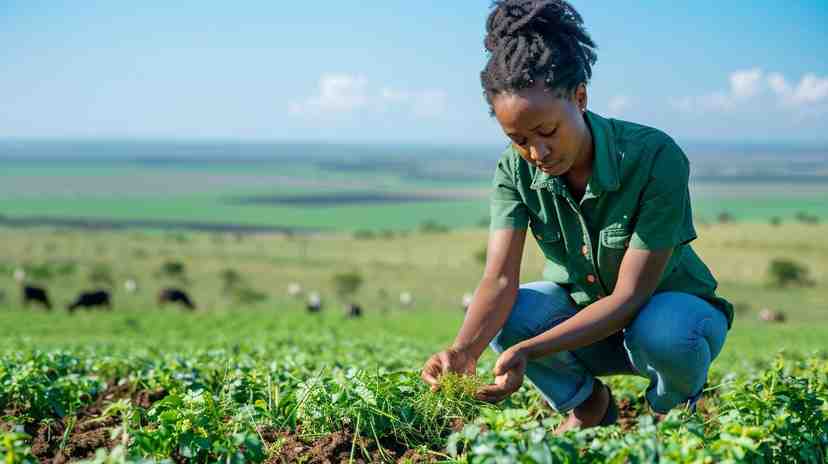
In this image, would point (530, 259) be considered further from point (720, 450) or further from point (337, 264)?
point (720, 450)

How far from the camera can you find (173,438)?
3.19 meters

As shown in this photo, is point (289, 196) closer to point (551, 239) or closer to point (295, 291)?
point (295, 291)

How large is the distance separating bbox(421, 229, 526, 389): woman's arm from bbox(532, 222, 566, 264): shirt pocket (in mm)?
84

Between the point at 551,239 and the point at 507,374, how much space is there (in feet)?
2.59

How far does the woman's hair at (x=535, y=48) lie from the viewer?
139 inches

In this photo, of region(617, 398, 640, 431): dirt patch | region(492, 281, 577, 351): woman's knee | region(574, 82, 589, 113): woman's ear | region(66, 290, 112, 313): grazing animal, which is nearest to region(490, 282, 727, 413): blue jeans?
region(492, 281, 577, 351): woman's knee

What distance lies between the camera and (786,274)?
37625 millimetres

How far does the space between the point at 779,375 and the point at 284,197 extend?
444 feet

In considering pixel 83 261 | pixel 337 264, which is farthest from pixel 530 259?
pixel 83 261

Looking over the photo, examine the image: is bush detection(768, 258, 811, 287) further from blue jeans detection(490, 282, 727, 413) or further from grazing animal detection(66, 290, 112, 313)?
blue jeans detection(490, 282, 727, 413)

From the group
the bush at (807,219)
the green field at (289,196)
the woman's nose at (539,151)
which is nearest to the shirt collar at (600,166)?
the woman's nose at (539,151)

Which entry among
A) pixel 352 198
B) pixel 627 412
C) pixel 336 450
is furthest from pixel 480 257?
pixel 352 198

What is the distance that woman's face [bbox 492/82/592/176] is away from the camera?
11.5 feet

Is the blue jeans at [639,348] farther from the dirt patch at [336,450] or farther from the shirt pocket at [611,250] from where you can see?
the dirt patch at [336,450]
